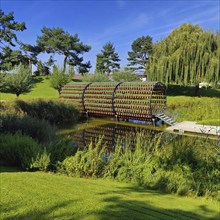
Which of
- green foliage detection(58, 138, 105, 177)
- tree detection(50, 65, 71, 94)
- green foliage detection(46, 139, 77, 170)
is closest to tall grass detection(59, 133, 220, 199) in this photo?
green foliage detection(58, 138, 105, 177)

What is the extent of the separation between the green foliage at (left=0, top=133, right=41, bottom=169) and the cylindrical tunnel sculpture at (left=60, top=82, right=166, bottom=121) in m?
11.2

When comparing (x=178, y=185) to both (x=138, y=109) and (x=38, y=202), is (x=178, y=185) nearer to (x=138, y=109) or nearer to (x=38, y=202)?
(x=38, y=202)

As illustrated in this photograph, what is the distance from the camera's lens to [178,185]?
177 inches

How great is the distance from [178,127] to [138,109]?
3.54 metres

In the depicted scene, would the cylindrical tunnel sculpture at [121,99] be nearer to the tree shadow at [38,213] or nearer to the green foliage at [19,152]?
the green foliage at [19,152]

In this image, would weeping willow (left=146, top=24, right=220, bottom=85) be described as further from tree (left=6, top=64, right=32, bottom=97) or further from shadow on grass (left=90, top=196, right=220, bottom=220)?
shadow on grass (left=90, top=196, right=220, bottom=220)

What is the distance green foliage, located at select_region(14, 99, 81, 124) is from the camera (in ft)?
47.3

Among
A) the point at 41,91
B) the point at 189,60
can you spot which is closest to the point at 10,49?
the point at 41,91

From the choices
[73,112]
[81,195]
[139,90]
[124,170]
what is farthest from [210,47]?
[81,195]

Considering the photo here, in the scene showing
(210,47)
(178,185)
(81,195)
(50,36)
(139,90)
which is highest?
(50,36)

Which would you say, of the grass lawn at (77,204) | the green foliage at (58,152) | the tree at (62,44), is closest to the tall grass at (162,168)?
the green foliage at (58,152)

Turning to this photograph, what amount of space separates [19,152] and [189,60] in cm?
2016

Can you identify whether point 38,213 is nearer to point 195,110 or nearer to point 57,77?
point 195,110

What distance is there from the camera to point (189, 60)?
2242 cm
